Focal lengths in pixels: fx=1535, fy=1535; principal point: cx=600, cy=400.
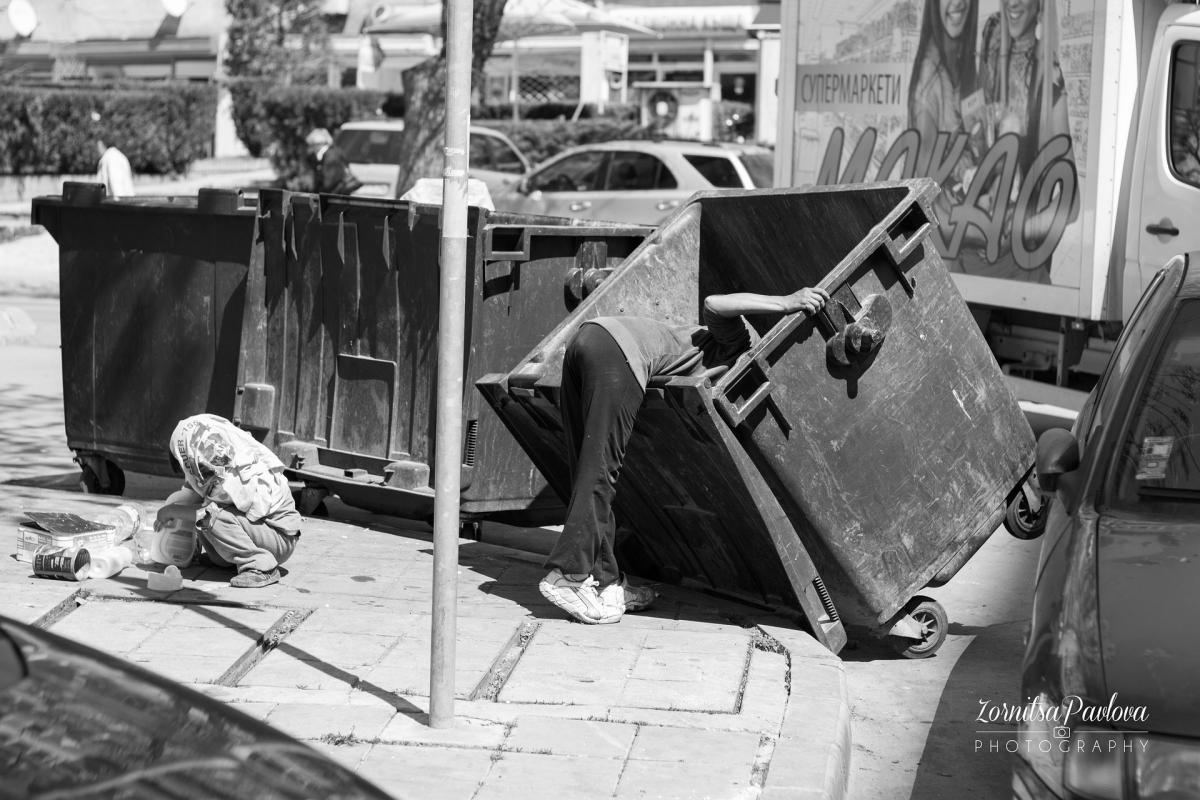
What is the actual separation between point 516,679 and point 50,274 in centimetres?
1420

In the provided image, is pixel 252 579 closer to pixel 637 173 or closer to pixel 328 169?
pixel 328 169

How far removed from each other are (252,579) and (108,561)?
62cm

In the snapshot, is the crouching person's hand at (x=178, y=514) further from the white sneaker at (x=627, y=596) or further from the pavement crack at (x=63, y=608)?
the white sneaker at (x=627, y=596)

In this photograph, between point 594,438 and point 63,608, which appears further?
point 63,608

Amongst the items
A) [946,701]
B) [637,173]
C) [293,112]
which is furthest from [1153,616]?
[293,112]

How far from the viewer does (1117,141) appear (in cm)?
857

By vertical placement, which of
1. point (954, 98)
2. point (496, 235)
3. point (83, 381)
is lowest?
point (83, 381)

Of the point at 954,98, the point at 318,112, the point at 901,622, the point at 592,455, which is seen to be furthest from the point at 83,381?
the point at 318,112

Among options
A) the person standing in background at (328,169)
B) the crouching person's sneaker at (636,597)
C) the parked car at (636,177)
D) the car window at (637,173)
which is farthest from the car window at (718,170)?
the crouching person's sneaker at (636,597)

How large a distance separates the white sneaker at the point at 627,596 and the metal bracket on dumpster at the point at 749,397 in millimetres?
952

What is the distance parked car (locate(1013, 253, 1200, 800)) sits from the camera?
3303 millimetres

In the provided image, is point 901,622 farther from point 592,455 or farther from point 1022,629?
point 592,455

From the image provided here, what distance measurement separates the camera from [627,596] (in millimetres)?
5930

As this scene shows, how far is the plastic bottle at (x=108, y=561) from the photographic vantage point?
6176mm
